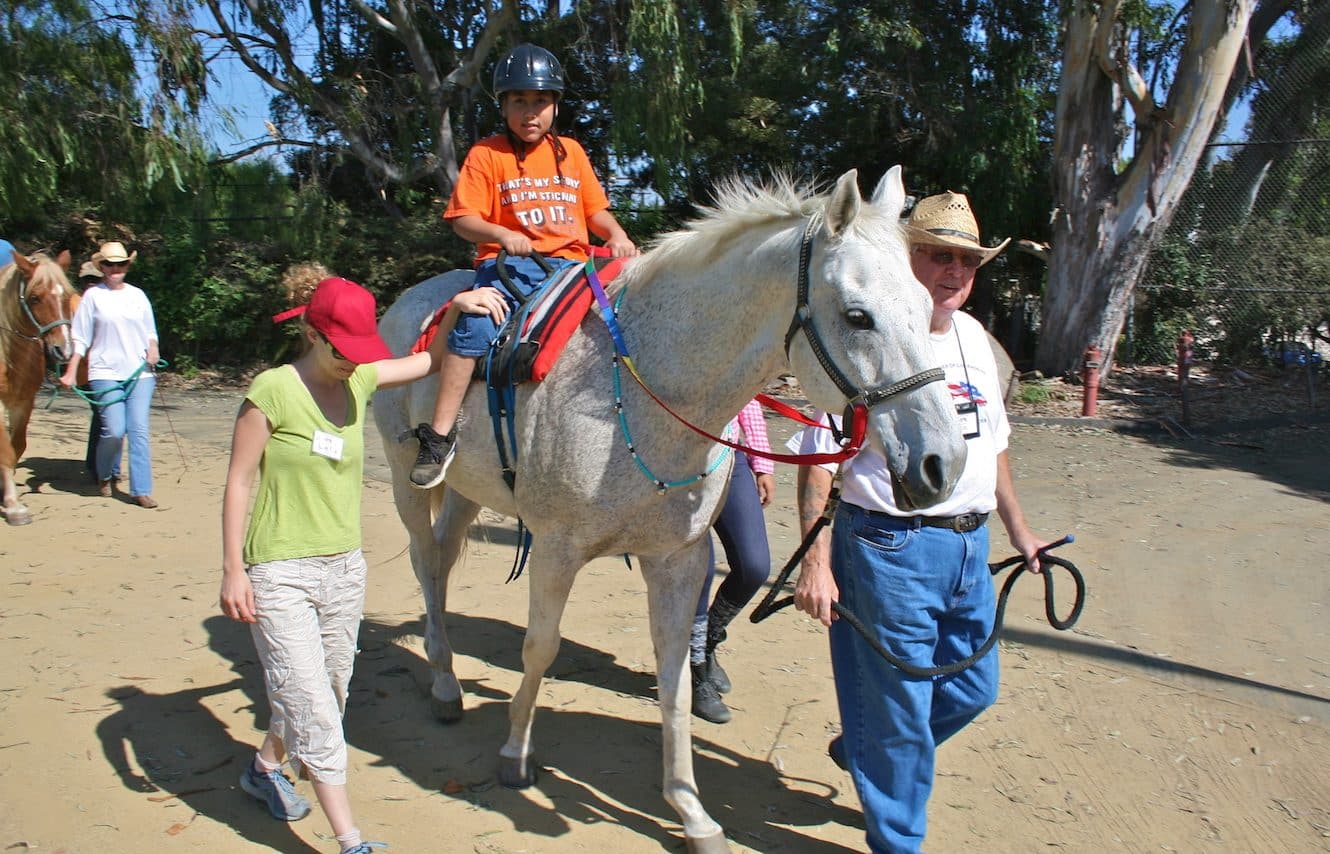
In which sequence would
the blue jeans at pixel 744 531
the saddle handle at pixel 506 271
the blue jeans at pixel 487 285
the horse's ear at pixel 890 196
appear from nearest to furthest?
the horse's ear at pixel 890 196, the blue jeans at pixel 487 285, the saddle handle at pixel 506 271, the blue jeans at pixel 744 531

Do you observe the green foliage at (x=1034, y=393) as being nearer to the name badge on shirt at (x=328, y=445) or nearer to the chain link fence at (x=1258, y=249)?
the chain link fence at (x=1258, y=249)

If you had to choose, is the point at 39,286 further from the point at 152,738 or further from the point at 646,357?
the point at 646,357

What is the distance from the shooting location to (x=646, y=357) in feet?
10.3

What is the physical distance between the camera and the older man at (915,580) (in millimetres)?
2857

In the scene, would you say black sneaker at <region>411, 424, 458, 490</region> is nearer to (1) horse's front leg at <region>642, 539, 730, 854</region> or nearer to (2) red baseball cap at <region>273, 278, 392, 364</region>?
(2) red baseball cap at <region>273, 278, 392, 364</region>

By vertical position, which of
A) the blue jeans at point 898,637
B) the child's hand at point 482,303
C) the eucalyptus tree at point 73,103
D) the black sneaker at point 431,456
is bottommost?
the blue jeans at point 898,637

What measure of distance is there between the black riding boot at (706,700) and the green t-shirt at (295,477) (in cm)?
179

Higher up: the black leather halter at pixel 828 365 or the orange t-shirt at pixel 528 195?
the orange t-shirt at pixel 528 195

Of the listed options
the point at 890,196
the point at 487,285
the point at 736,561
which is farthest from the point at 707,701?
the point at 890,196

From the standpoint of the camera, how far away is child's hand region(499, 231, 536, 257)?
370 centimetres

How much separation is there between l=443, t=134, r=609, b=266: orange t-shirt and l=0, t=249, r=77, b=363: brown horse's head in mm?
5105

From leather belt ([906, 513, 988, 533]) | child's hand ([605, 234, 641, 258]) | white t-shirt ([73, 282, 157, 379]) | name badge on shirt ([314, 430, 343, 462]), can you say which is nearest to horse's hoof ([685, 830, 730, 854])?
leather belt ([906, 513, 988, 533])

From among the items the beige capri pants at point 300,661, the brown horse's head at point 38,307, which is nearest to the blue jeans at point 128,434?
the brown horse's head at point 38,307

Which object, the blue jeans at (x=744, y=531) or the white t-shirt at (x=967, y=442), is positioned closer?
the white t-shirt at (x=967, y=442)
